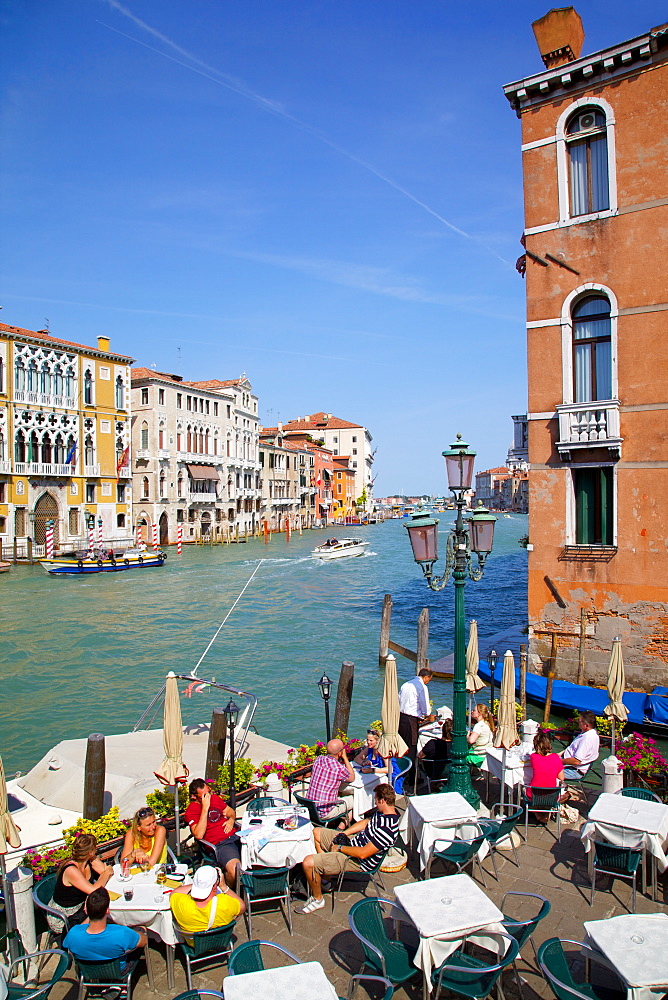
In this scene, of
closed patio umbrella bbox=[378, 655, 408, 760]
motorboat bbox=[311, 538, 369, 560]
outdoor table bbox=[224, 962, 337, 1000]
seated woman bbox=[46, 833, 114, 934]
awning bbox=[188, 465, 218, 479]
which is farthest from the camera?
awning bbox=[188, 465, 218, 479]

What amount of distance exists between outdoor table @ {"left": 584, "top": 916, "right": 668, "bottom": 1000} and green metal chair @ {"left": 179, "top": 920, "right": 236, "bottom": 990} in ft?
6.58

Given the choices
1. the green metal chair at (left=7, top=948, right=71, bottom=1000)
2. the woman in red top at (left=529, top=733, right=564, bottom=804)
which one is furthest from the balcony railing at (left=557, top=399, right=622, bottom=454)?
the green metal chair at (left=7, top=948, right=71, bottom=1000)

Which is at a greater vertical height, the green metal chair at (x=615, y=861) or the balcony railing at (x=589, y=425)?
the balcony railing at (x=589, y=425)

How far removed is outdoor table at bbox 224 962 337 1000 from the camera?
10.6 ft

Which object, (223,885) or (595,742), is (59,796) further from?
(595,742)

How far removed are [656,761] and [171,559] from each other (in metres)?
37.7

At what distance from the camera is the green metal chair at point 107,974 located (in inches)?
148

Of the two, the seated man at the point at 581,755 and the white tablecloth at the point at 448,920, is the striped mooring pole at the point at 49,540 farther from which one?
the white tablecloth at the point at 448,920

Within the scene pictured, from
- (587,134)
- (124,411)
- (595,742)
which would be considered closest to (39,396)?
(124,411)

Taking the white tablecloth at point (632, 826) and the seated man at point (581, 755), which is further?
the seated man at point (581, 755)

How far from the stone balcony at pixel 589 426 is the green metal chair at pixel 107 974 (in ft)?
31.6

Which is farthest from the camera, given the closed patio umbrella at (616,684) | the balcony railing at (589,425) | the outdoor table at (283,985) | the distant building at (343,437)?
the distant building at (343,437)

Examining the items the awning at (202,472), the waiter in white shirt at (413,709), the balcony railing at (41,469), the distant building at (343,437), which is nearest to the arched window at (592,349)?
the waiter in white shirt at (413,709)

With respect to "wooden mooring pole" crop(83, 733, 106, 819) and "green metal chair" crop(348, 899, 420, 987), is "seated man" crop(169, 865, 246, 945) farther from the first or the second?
"wooden mooring pole" crop(83, 733, 106, 819)
